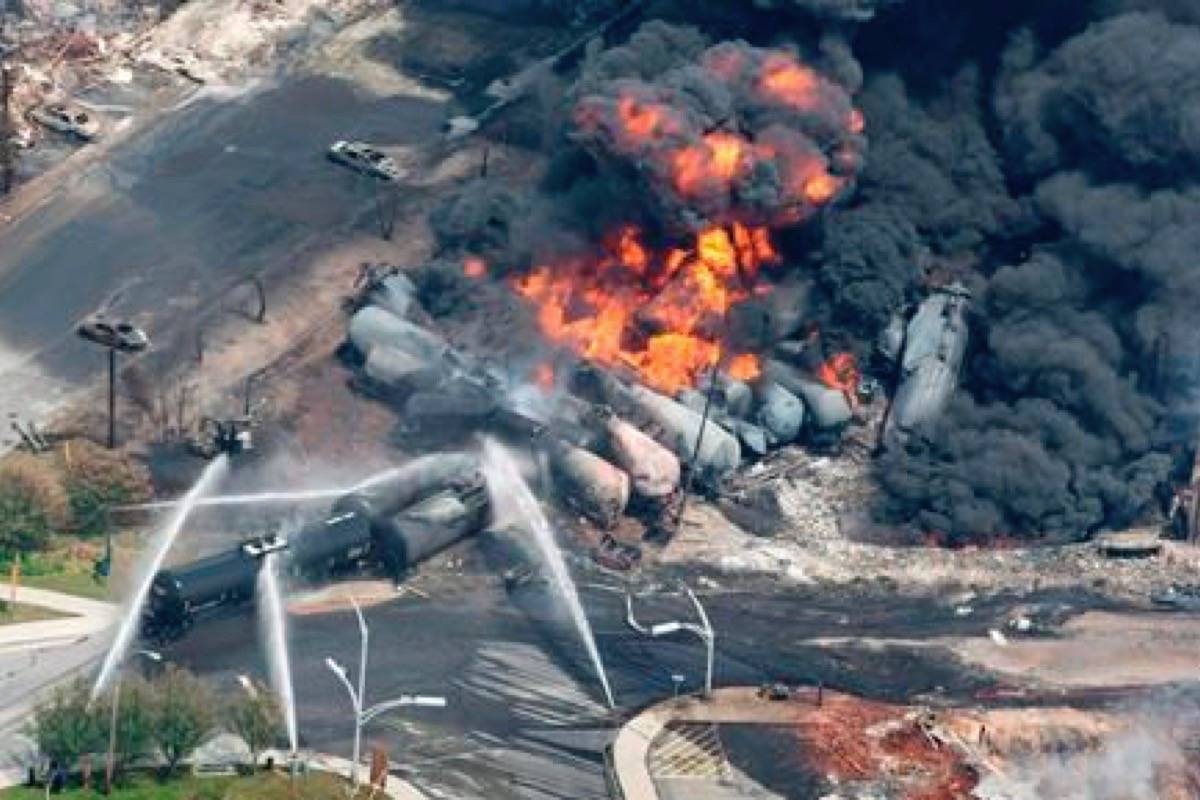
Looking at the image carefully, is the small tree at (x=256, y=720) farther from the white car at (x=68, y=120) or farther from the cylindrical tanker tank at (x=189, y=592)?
the white car at (x=68, y=120)

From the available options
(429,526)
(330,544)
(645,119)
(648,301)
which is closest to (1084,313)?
(648,301)

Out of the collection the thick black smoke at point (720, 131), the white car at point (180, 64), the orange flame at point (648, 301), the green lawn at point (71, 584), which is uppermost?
the thick black smoke at point (720, 131)

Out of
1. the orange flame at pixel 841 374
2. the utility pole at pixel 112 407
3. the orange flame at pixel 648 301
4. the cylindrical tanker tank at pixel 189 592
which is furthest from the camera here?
the orange flame at pixel 841 374

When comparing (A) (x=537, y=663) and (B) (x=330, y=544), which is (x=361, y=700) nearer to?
(A) (x=537, y=663)

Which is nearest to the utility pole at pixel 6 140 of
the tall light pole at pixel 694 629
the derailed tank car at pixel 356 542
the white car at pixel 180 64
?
the white car at pixel 180 64

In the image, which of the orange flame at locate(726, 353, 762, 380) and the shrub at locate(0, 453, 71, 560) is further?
the orange flame at locate(726, 353, 762, 380)

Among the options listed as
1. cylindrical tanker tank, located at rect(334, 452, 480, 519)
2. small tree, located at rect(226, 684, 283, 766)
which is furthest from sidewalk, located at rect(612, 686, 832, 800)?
cylindrical tanker tank, located at rect(334, 452, 480, 519)

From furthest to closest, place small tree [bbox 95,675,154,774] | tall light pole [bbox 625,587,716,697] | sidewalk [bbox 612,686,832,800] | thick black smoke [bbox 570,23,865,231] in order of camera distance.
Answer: thick black smoke [bbox 570,23,865,231] < tall light pole [bbox 625,587,716,697] < sidewalk [bbox 612,686,832,800] < small tree [bbox 95,675,154,774]

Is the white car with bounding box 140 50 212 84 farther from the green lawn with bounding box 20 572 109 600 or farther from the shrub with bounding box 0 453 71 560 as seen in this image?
the green lawn with bounding box 20 572 109 600
